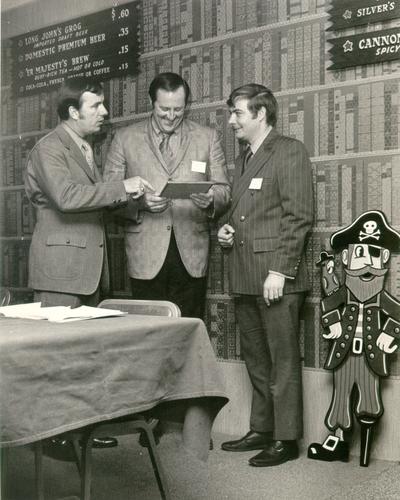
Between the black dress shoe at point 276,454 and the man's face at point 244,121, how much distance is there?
1.38m

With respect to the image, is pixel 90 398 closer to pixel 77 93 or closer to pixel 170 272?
pixel 170 272

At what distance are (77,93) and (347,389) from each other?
6.04ft

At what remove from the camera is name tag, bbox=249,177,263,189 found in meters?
3.05

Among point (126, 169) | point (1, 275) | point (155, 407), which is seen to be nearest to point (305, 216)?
point (126, 169)

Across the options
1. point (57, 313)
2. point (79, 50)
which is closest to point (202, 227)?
point (79, 50)

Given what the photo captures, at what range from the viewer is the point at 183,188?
115 inches

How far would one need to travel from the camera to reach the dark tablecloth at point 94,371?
1547mm

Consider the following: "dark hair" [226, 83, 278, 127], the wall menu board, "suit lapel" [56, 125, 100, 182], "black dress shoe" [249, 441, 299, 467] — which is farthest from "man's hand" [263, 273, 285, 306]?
the wall menu board

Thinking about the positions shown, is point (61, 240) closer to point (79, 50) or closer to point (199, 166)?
point (199, 166)

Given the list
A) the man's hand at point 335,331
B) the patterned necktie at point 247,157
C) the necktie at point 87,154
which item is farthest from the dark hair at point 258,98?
the man's hand at point 335,331

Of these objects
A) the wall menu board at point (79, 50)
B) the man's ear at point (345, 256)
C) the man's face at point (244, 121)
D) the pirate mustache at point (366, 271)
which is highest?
the wall menu board at point (79, 50)

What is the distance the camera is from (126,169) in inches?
136

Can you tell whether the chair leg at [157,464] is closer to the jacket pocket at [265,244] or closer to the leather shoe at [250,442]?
the leather shoe at [250,442]

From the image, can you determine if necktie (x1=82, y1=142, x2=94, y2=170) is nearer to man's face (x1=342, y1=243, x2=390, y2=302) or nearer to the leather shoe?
man's face (x1=342, y1=243, x2=390, y2=302)
